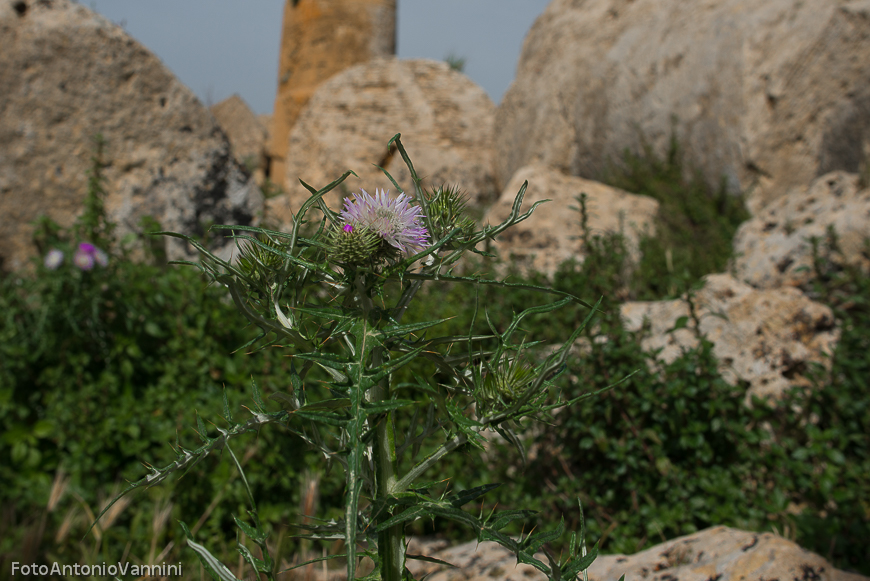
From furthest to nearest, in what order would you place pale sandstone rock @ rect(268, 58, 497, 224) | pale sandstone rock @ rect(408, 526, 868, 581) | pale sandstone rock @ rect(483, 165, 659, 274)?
pale sandstone rock @ rect(268, 58, 497, 224) → pale sandstone rock @ rect(483, 165, 659, 274) → pale sandstone rock @ rect(408, 526, 868, 581)

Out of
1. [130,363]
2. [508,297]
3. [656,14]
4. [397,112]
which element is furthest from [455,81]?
[130,363]

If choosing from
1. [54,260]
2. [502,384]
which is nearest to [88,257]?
[54,260]

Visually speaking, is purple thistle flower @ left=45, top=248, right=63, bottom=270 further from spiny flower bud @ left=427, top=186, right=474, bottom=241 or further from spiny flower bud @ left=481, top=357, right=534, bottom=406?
spiny flower bud @ left=481, top=357, right=534, bottom=406

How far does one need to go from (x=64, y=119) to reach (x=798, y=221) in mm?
5473

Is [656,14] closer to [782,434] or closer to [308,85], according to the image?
[782,434]

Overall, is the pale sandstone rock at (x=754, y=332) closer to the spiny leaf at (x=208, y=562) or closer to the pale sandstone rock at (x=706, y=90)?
the spiny leaf at (x=208, y=562)

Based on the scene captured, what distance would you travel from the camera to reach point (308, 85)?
13141 millimetres

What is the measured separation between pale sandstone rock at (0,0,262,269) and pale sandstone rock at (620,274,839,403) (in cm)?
A: 305

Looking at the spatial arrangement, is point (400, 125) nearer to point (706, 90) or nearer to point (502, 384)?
point (706, 90)

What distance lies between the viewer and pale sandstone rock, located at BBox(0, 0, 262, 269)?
4297 mm

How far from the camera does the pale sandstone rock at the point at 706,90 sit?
16.9ft

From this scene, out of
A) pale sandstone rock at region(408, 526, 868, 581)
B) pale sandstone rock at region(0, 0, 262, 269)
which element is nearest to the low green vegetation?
pale sandstone rock at region(408, 526, 868, 581)

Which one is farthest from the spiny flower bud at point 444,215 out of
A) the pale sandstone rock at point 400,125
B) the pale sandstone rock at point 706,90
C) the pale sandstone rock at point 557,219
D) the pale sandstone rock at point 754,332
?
the pale sandstone rock at point 400,125

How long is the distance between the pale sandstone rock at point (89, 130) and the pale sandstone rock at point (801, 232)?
12.5ft
